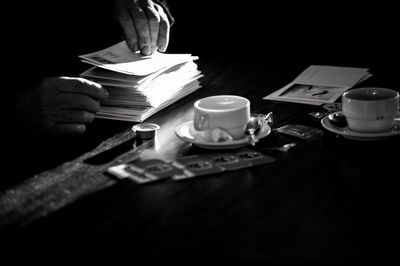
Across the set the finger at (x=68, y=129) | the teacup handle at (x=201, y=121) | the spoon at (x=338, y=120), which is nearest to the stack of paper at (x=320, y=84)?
the spoon at (x=338, y=120)

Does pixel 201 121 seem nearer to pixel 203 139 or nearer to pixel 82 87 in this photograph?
pixel 203 139

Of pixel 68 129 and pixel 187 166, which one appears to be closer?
pixel 187 166

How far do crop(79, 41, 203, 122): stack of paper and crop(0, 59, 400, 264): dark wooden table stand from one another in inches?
10.4

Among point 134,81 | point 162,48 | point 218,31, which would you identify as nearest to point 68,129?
point 134,81

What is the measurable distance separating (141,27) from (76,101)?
483mm

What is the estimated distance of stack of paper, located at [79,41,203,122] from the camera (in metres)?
1.59

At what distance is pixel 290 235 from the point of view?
911mm

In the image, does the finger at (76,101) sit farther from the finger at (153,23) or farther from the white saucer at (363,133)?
the white saucer at (363,133)

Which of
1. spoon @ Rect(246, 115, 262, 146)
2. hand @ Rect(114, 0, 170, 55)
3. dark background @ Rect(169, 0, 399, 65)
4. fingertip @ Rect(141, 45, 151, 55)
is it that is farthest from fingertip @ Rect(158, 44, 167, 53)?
dark background @ Rect(169, 0, 399, 65)

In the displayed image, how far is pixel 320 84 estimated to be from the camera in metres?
1.82

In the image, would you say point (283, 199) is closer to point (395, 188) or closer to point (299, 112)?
point (395, 188)

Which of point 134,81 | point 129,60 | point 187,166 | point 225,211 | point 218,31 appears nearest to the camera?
point 225,211

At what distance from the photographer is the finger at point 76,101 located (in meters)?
1.45

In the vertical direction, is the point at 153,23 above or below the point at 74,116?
above
